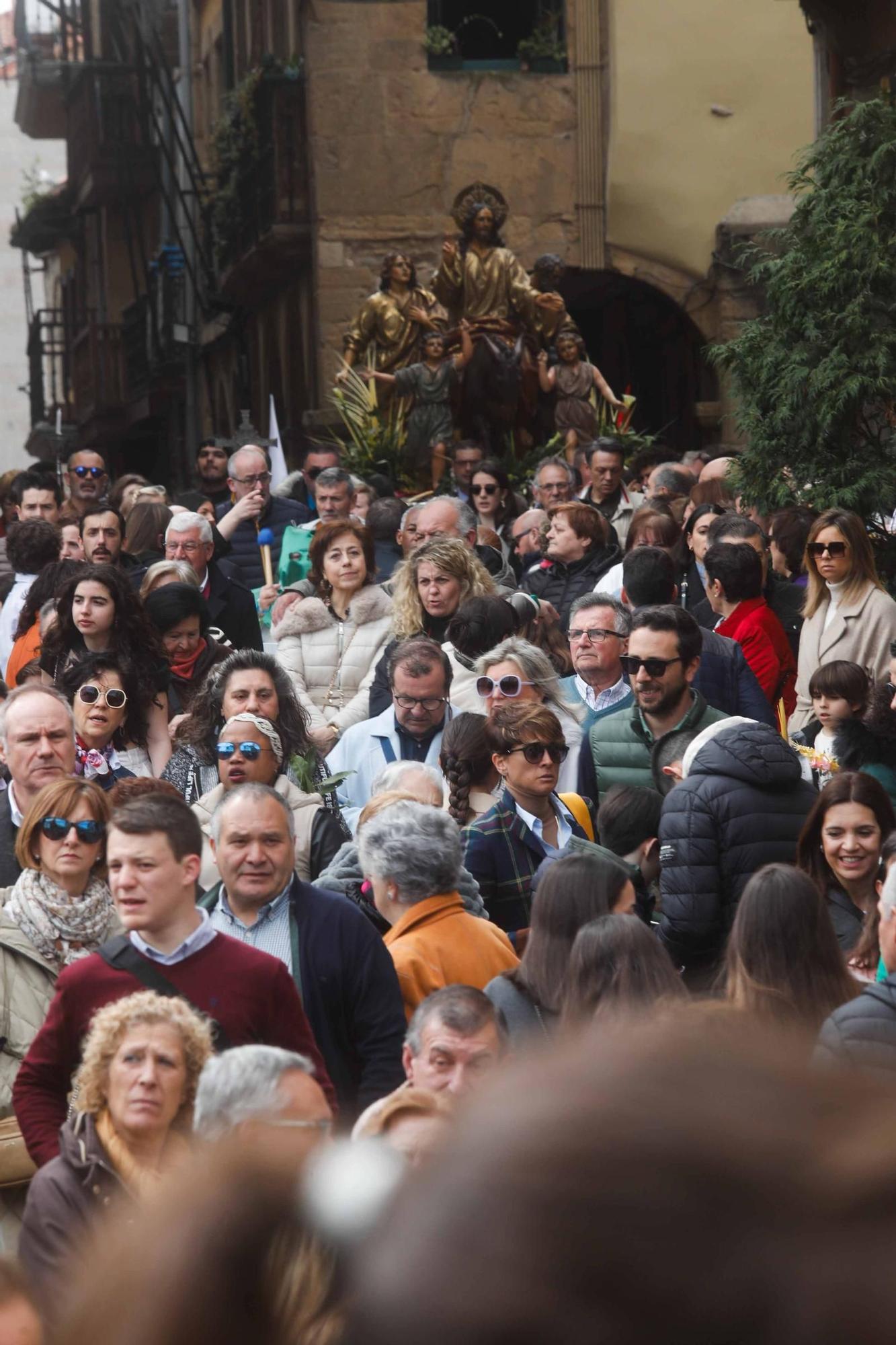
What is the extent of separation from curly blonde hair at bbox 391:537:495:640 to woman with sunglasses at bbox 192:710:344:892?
201 cm

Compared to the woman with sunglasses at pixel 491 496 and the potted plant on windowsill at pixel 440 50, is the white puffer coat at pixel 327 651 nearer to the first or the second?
the woman with sunglasses at pixel 491 496

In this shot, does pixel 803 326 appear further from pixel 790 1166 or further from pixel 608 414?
pixel 790 1166

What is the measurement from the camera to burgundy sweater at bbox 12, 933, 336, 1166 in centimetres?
488

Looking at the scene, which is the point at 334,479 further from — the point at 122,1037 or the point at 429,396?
the point at 122,1037

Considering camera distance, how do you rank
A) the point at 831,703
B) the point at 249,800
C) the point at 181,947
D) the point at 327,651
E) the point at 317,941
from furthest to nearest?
the point at 327,651
the point at 831,703
the point at 249,800
the point at 317,941
the point at 181,947

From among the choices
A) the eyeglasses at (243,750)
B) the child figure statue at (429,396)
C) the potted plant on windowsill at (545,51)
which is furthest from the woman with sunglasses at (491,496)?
the potted plant on windowsill at (545,51)

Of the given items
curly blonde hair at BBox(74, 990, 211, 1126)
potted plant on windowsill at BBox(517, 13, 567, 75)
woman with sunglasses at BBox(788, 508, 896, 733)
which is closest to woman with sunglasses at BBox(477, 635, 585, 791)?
woman with sunglasses at BBox(788, 508, 896, 733)

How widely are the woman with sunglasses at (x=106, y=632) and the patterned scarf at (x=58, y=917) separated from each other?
2.57m

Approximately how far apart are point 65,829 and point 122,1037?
1458 mm

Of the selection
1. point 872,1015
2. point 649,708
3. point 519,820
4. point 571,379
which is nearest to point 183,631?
point 649,708

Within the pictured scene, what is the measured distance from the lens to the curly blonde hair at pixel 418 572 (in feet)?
29.9

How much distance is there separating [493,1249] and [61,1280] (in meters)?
0.23

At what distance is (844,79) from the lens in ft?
54.1

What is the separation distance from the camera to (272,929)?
5484mm
